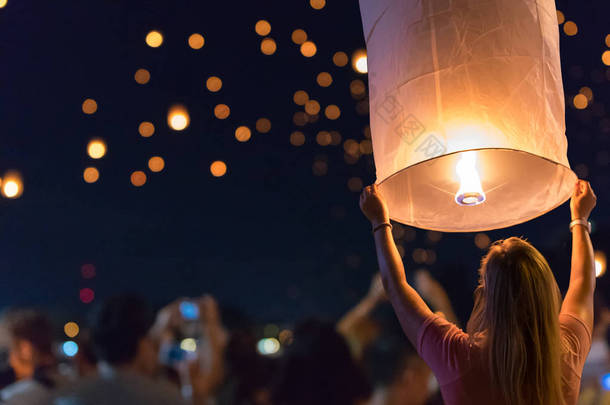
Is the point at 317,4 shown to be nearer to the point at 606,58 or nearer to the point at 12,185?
the point at 606,58

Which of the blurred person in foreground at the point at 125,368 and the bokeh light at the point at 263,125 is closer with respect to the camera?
the blurred person in foreground at the point at 125,368

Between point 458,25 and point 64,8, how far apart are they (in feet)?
6.91

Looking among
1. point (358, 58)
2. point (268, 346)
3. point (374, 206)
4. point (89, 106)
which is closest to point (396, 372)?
point (268, 346)

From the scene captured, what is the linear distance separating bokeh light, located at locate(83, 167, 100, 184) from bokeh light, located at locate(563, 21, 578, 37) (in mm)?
2257

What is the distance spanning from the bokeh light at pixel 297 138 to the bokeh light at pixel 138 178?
850mm

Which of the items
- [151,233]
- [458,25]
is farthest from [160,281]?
[458,25]

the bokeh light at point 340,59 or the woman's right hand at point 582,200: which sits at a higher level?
the bokeh light at point 340,59

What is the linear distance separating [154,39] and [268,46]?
61cm

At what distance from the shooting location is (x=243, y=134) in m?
2.89

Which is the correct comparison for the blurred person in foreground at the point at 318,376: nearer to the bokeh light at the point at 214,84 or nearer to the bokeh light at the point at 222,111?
the bokeh light at the point at 222,111

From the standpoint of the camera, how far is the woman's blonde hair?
2.50ft

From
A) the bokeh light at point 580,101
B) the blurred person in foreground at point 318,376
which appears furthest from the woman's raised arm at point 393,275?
the bokeh light at point 580,101

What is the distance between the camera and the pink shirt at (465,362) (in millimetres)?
777

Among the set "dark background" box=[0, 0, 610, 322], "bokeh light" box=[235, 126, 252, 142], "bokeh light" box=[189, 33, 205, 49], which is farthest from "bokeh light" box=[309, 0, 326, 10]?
"bokeh light" box=[235, 126, 252, 142]
